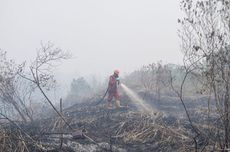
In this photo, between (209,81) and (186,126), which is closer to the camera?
(209,81)

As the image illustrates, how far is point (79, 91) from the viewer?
36156mm

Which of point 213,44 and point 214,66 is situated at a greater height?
point 213,44

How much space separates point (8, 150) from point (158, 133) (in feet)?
14.2

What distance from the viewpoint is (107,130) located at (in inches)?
418

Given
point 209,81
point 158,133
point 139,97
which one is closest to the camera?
point 209,81

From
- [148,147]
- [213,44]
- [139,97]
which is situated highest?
[213,44]

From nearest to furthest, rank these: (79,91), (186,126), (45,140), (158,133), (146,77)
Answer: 1. (45,140)
2. (158,133)
3. (186,126)
4. (146,77)
5. (79,91)

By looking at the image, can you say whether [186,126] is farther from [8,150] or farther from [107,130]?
[8,150]

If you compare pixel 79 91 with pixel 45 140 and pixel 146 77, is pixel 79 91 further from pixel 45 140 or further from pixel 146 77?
pixel 45 140

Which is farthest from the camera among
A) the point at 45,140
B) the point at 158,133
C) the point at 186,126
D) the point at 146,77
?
the point at 146,77

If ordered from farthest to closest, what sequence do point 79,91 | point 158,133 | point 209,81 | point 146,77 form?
point 79,91 < point 146,77 < point 158,133 < point 209,81

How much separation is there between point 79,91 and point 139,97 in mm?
18319

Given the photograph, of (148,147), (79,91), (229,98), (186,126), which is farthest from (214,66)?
(79,91)

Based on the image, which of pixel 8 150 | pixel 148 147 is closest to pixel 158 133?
pixel 148 147
